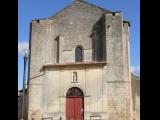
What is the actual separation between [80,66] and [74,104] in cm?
314

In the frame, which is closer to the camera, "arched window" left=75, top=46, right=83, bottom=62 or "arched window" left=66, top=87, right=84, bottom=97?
"arched window" left=66, top=87, right=84, bottom=97

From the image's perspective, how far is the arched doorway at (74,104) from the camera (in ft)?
88.6

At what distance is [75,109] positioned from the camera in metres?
27.2

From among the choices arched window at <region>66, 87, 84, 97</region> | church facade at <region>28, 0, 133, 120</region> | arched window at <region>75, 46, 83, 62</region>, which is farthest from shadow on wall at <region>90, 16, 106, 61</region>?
arched window at <region>66, 87, 84, 97</region>

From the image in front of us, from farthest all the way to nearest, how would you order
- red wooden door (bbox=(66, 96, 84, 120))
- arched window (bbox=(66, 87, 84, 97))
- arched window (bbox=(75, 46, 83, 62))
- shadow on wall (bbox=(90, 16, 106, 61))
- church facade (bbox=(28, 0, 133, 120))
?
arched window (bbox=(75, 46, 83, 62))
shadow on wall (bbox=(90, 16, 106, 61))
arched window (bbox=(66, 87, 84, 97))
red wooden door (bbox=(66, 96, 84, 120))
church facade (bbox=(28, 0, 133, 120))

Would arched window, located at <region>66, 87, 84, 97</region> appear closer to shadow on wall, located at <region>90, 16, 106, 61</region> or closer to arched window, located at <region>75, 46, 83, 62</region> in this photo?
arched window, located at <region>75, 46, 83, 62</region>

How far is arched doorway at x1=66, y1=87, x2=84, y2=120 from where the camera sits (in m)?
27.0

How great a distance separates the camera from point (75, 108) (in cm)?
2723

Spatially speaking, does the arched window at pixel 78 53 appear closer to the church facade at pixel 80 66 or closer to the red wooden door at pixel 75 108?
the church facade at pixel 80 66

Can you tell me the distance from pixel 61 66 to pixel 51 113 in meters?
3.96

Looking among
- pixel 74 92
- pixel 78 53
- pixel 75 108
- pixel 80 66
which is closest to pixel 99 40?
pixel 78 53

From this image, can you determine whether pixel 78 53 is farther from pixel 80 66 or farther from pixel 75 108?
pixel 75 108
